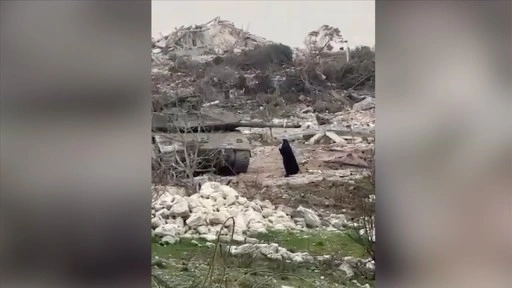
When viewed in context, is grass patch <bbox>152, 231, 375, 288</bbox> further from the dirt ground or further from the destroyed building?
the destroyed building

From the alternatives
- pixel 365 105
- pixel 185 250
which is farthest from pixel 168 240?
pixel 365 105

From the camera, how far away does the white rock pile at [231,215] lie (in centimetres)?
158

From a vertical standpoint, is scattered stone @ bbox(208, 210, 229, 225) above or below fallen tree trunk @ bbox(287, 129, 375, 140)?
below

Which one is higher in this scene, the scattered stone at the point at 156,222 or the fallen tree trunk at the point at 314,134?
the fallen tree trunk at the point at 314,134

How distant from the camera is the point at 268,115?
1.58 m

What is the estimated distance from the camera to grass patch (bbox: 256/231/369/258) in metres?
1.58

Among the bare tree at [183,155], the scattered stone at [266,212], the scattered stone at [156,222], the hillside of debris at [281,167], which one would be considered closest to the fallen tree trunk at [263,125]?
the hillside of debris at [281,167]

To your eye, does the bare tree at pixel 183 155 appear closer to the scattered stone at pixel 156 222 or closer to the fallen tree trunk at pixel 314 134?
the scattered stone at pixel 156 222
